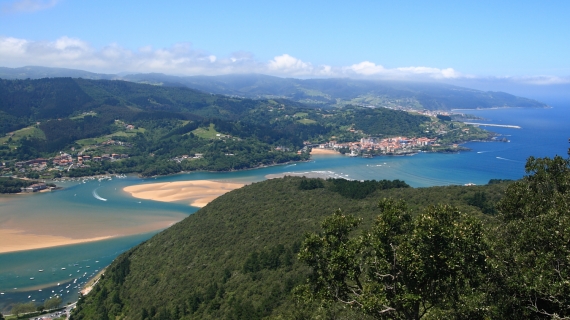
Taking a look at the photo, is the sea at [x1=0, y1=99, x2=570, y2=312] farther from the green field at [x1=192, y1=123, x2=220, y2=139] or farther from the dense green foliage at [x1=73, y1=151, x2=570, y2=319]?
the green field at [x1=192, y1=123, x2=220, y2=139]

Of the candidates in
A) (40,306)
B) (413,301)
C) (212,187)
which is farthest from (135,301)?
(212,187)

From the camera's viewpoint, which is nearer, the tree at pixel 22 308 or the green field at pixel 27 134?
the tree at pixel 22 308

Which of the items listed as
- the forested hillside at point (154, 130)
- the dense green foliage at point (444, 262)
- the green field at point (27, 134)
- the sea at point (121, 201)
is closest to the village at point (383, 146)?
the forested hillside at point (154, 130)

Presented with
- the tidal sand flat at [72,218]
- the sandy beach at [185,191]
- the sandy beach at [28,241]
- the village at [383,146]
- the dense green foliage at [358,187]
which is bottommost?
the sandy beach at [28,241]

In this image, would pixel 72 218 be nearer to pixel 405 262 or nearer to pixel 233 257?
pixel 233 257

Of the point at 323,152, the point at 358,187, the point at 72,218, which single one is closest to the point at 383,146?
the point at 323,152

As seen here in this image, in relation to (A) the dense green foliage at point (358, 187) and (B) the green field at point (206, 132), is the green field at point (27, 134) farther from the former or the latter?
(A) the dense green foliage at point (358, 187)

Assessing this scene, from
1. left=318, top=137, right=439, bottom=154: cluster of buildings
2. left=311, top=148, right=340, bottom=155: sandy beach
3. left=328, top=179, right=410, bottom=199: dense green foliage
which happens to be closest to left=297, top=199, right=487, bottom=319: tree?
left=328, top=179, right=410, bottom=199: dense green foliage
